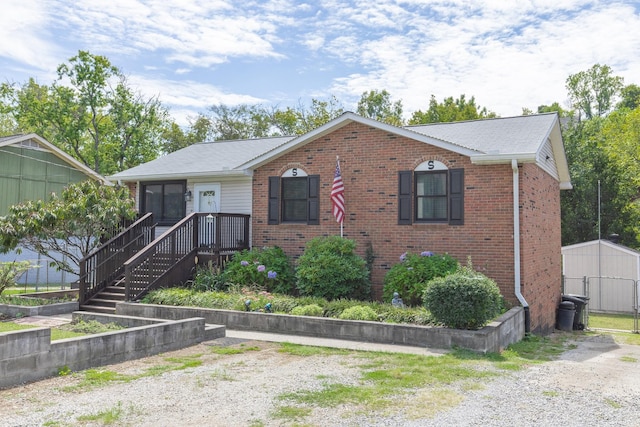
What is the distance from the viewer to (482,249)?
39.7 ft

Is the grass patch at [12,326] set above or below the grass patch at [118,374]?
above

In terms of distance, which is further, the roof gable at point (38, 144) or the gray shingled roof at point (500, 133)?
the roof gable at point (38, 144)

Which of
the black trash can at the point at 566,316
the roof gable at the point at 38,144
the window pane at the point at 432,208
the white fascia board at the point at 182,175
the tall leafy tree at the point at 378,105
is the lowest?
the black trash can at the point at 566,316

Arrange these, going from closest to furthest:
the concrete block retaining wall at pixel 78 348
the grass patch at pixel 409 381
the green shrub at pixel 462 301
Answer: the grass patch at pixel 409 381, the concrete block retaining wall at pixel 78 348, the green shrub at pixel 462 301

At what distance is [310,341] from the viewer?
31.7 feet

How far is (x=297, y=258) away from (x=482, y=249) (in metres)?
4.68

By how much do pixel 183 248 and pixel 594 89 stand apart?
49851 mm

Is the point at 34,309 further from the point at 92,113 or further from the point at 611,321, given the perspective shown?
the point at 92,113

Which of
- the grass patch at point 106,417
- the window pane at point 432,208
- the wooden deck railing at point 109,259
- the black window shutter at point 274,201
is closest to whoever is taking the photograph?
the grass patch at point 106,417

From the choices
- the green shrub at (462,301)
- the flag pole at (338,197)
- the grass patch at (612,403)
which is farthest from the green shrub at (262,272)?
the grass patch at (612,403)

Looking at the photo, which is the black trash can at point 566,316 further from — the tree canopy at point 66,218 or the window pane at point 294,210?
the tree canopy at point 66,218

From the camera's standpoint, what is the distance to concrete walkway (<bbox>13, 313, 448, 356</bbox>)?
8.86 metres

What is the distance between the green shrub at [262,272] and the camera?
1305cm

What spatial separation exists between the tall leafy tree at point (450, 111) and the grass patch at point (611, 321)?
17.4 m
